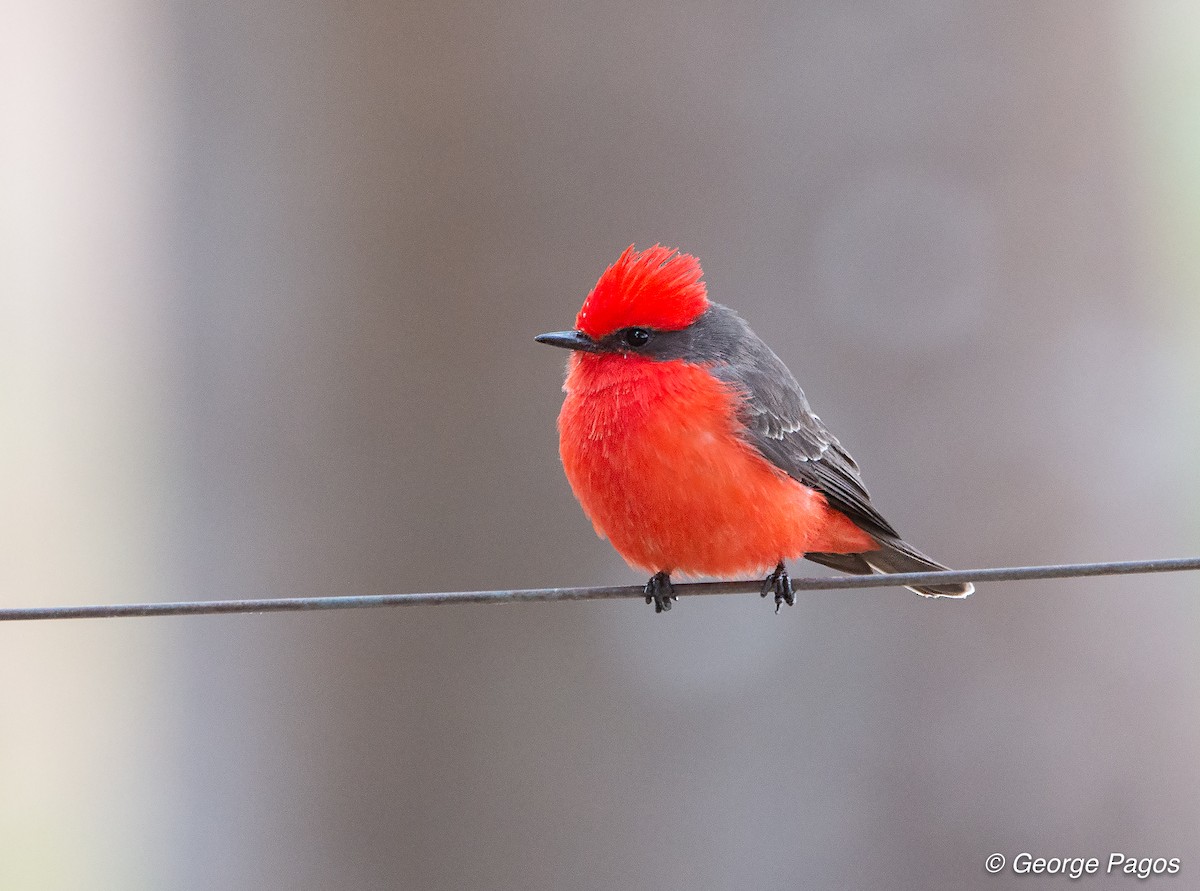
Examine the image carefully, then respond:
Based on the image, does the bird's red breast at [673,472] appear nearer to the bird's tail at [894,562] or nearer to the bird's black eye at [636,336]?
the bird's black eye at [636,336]

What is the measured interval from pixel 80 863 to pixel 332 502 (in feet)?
8.41

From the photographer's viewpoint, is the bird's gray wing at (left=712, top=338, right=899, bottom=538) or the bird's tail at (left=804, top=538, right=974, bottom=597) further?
the bird's tail at (left=804, top=538, right=974, bottom=597)

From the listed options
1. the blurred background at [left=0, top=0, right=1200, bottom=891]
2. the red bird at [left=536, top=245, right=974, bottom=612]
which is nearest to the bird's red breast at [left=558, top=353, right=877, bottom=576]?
the red bird at [left=536, top=245, right=974, bottom=612]

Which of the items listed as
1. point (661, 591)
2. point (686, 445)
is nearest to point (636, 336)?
point (686, 445)

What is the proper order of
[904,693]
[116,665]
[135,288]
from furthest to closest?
[116,665] → [135,288] → [904,693]

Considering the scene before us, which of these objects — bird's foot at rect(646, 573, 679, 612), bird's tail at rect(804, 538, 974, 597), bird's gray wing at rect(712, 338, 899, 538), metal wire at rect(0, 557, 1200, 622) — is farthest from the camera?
bird's tail at rect(804, 538, 974, 597)

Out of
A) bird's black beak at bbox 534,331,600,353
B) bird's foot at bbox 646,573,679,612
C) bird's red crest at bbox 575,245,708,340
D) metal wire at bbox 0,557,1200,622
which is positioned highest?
bird's red crest at bbox 575,245,708,340

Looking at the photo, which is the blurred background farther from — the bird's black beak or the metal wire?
the metal wire

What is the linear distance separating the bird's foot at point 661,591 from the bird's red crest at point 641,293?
711 millimetres

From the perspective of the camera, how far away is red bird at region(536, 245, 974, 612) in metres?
3.42

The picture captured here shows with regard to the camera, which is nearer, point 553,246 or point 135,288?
point 553,246

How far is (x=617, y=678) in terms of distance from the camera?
→ 4.73 meters

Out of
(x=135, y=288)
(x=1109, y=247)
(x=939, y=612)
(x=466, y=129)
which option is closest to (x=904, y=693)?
(x=939, y=612)

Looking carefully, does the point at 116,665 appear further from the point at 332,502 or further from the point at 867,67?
the point at 867,67
